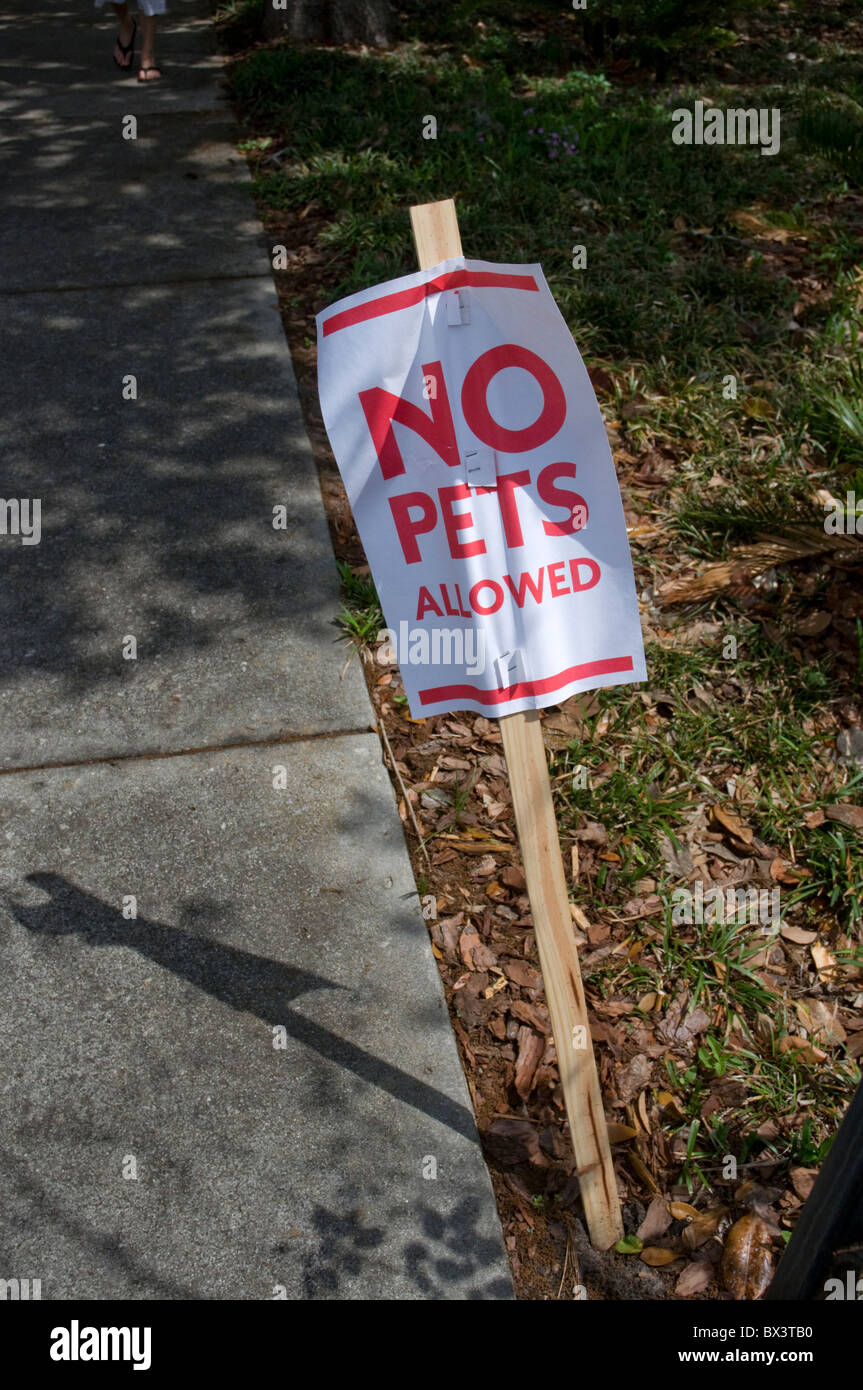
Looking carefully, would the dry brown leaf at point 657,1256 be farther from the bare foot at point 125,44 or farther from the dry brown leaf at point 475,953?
the bare foot at point 125,44

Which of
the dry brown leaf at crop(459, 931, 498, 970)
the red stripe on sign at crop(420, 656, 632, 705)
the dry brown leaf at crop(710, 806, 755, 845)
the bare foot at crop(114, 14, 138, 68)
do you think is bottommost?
the dry brown leaf at crop(459, 931, 498, 970)

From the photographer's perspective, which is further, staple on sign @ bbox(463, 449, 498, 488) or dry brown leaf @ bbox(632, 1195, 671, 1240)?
dry brown leaf @ bbox(632, 1195, 671, 1240)

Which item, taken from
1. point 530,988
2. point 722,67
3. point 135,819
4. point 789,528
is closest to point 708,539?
point 789,528

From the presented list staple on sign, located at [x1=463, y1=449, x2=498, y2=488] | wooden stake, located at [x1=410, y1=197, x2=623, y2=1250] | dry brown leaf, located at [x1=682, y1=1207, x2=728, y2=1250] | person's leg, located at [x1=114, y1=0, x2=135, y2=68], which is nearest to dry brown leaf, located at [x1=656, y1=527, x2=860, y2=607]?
wooden stake, located at [x1=410, y1=197, x2=623, y2=1250]

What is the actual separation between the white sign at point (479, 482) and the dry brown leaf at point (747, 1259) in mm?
1284

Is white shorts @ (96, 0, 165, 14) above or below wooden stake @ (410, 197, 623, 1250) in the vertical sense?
above

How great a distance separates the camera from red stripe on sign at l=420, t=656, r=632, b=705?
218 centimetres

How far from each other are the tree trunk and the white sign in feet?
25.6

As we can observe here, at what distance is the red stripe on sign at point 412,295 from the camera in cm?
202

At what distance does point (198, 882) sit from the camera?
315 cm

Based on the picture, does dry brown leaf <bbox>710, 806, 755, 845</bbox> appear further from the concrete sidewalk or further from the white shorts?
the white shorts

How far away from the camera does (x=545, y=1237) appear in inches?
97.9

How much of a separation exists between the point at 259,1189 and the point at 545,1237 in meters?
0.65

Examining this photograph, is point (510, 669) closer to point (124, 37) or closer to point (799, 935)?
point (799, 935)
